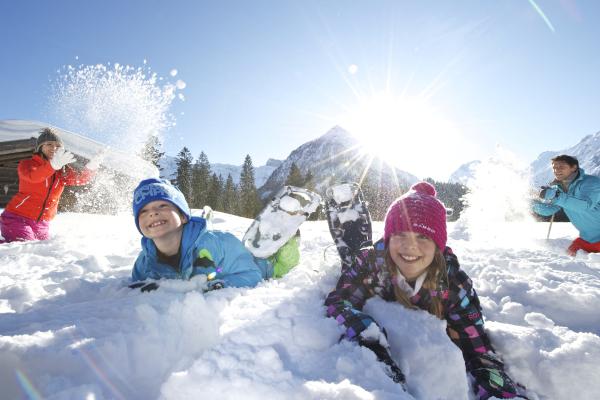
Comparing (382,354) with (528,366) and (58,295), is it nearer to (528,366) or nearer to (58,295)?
(528,366)

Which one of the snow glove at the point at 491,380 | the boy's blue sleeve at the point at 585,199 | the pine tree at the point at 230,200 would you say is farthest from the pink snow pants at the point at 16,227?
the pine tree at the point at 230,200

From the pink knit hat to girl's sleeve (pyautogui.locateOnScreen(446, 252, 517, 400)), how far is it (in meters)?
0.28

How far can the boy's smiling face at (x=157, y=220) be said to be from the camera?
3.02m

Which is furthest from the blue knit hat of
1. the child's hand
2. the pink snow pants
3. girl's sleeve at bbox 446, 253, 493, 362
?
the pink snow pants

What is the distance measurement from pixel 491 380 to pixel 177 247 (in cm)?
281

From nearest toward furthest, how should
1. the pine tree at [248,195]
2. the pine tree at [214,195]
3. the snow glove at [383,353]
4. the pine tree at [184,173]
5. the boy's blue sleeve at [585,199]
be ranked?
the snow glove at [383,353] → the boy's blue sleeve at [585,199] → the pine tree at [184,173] → the pine tree at [248,195] → the pine tree at [214,195]

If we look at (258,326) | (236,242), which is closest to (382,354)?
(258,326)

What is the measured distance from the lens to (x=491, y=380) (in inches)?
70.1

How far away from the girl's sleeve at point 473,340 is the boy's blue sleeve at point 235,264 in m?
1.74

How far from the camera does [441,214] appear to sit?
2586mm

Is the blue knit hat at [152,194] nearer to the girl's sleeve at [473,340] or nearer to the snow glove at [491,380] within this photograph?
the girl's sleeve at [473,340]

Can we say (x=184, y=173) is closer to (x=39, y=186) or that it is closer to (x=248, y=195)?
(x=248, y=195)

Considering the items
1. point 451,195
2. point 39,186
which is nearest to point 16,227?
point 39,186

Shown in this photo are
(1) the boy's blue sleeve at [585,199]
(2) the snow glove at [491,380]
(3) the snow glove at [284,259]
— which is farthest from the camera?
(1) the boy's blue sleeve at [585,199]
